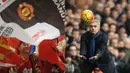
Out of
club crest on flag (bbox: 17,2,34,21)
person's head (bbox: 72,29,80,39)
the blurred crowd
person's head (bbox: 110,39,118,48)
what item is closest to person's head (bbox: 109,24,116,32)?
the blurred crowd

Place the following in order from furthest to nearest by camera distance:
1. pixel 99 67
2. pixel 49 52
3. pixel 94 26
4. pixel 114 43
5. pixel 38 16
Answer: pixel 114 43
pixel 38 16
pixel 49 52
pixel 99 67
pixel 94 26

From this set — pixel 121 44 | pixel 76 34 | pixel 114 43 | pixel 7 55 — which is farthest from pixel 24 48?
pixel 121 44

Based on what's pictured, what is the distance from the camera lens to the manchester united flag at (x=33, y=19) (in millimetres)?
12602

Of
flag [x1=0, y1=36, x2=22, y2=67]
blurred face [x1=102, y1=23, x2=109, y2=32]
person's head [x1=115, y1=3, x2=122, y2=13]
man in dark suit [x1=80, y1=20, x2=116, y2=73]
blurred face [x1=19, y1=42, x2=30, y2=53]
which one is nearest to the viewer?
man in dark suit [x1=80, y1=20, x2=116, y2=73]

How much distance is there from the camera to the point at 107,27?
15586 millimetres

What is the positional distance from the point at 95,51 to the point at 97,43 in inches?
7.0

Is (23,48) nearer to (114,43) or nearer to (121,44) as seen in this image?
(114,43)

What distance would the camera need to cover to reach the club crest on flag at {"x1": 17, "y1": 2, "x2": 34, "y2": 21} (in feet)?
43.4

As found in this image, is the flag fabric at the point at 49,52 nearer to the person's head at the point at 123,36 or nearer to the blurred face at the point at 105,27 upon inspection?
the blurred face at the point at 105,27

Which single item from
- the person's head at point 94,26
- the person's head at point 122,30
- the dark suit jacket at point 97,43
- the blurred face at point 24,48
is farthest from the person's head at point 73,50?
the person's head at point 94,26

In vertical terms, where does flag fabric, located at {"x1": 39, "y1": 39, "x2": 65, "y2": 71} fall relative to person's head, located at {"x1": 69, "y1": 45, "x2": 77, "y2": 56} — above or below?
above

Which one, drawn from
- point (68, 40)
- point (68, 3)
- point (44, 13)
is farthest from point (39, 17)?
point (68, 3)

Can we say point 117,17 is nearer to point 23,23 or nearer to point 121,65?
point 121,65

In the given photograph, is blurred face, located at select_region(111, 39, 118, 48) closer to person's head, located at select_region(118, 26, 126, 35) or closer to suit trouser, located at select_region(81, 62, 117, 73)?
person's head, located at select_region(118, 26, 126, 35)
